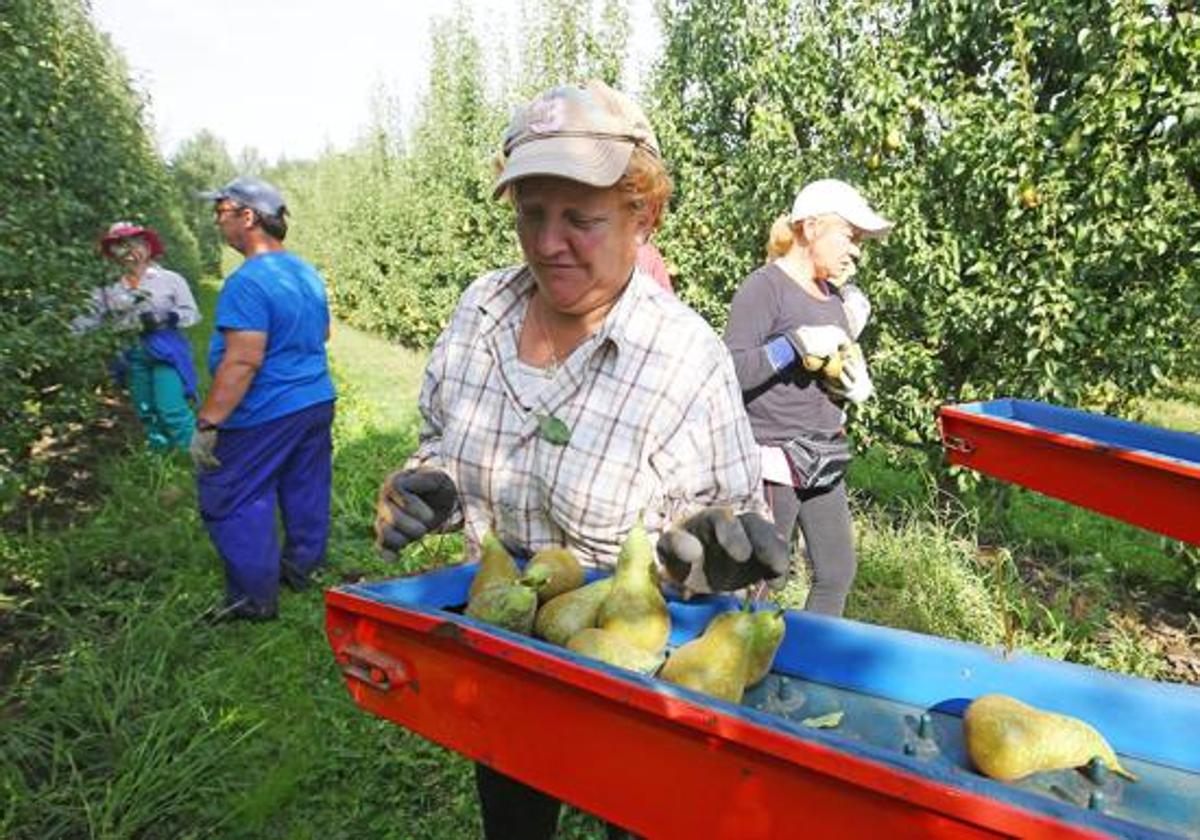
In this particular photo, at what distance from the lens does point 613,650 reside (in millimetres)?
1306

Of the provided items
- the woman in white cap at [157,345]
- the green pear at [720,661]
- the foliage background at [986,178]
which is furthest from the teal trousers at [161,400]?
the green pear at [720,661]

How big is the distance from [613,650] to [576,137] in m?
0.94

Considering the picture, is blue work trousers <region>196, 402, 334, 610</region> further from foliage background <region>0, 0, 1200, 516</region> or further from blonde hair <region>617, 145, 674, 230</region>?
blonde hair <region>617, 145, 674, 230</region>

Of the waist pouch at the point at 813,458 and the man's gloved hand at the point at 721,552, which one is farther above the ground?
the man's gloved hand at the point at 721,552

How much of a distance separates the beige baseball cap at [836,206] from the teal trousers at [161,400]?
17.3 ft

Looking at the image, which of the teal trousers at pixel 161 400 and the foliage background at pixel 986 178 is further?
the teal trousers at pixel 161 400

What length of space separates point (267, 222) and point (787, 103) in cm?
345

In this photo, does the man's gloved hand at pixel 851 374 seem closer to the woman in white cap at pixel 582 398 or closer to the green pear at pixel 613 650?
the woman in white cap at pixel 582 398

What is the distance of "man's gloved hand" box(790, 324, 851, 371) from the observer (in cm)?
274

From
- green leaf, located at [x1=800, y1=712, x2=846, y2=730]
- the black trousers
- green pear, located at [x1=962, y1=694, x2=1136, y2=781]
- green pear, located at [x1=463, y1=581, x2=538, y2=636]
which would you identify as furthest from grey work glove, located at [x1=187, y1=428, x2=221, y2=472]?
green pear, located at [x1=962, y1=694, x2=1136, y2=781]

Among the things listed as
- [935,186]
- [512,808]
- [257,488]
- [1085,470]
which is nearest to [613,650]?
[512,808]

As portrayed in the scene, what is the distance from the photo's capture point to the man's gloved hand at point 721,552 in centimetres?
141

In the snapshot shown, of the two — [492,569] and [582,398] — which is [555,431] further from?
[492,569]

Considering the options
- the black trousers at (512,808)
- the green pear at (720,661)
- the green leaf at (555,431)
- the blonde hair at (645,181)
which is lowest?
the black trousers at (512,808)
